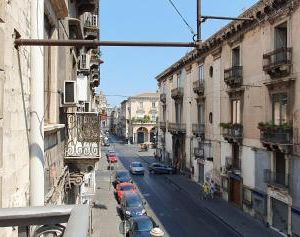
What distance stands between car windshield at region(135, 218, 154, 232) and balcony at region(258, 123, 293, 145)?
324 inches

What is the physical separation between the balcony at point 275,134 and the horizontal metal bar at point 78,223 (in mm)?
21800

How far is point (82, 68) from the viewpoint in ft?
72.8

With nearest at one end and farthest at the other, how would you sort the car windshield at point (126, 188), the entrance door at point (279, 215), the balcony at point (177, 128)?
the entrance door at point (279, 215) → the car windshield at point (126, 188) → the balcony at point (177, 128)

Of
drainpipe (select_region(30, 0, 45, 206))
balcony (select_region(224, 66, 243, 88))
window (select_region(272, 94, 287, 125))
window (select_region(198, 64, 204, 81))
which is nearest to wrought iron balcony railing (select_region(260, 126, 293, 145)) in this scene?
window (select_region(272, 94, 287, 125))

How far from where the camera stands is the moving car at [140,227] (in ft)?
68.5

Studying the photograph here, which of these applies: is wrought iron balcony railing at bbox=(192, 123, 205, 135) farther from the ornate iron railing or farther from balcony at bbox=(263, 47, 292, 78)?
the ornate iron railing

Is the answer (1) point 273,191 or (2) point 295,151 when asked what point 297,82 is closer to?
(2) point 295,151

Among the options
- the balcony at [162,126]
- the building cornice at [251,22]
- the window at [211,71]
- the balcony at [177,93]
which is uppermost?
the building cornice at [251,22]

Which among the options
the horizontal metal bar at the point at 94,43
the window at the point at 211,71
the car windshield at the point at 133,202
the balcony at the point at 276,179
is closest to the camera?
the horizontal metal bar at the point at 94,43

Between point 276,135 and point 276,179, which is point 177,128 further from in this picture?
point 276,135

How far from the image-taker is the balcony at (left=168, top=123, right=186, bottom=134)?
48500mm

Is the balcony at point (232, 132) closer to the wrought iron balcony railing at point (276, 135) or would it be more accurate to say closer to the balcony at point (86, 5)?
the wrought iron balcony railing at point (276, 135)

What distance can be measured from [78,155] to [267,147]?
1525cm

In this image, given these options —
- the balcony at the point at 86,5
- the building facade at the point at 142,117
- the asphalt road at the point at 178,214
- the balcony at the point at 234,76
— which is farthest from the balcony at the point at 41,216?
the building facade at the point at 142,117
